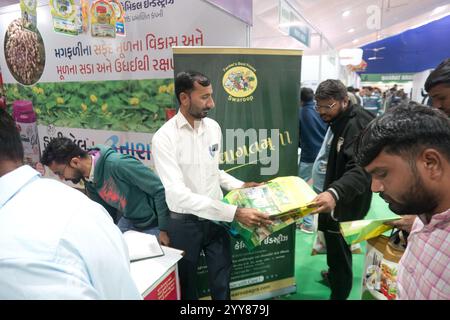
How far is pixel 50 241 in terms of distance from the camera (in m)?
0.60

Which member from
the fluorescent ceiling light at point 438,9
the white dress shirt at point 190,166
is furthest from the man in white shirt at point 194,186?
the fluorescent ceiling light at point 438,9

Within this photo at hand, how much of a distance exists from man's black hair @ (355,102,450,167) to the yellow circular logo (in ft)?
4.11

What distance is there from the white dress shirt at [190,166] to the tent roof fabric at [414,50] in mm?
9698

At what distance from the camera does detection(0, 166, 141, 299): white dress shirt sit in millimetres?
563

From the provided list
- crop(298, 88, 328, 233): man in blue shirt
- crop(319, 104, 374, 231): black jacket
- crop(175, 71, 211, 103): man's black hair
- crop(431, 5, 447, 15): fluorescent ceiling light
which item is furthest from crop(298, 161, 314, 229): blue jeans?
crop(431, 5, 447, 15): fluorescent ceiling light

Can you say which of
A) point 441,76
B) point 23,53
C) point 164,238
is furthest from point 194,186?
point 23,53

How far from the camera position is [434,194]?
73 cm

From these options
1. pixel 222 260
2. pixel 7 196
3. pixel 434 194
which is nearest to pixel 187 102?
pixel 222 260

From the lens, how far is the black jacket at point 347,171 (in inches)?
63.2

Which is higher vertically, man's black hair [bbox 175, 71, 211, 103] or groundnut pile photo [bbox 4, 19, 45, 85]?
groundnut pile photo [bbox 4, 19, 45, 85]

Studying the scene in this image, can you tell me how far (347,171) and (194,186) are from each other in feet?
2.82

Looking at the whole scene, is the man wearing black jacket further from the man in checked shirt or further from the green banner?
the green banner

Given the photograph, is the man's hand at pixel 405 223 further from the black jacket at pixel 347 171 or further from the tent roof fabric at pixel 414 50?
the tent roof fabric at pixel 414 50

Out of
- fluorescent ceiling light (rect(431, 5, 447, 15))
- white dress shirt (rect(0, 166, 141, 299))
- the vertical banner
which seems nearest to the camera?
white dress shirt (rect(0, 166, 141, 299))
